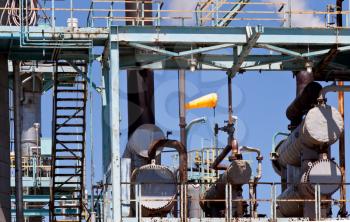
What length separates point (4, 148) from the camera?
159 feet

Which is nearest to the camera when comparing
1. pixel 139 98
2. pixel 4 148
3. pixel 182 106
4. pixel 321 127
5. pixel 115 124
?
pixel 115 124

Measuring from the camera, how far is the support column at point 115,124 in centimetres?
4281

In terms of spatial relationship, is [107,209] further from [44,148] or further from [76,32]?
[44,148]

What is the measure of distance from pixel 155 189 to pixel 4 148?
5.98 meters

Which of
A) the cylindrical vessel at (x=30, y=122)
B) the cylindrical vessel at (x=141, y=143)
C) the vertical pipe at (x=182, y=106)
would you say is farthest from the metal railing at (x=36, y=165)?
the cylindrical vessel at (x=141, y=143)

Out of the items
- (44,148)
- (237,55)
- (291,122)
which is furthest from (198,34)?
(44,148)

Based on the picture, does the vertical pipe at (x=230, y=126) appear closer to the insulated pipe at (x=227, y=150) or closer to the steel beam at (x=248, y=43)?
the insulated pipe at (x=227, y=150)

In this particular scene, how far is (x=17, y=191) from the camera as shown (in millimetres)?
50188

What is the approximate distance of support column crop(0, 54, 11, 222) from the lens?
4797 cm

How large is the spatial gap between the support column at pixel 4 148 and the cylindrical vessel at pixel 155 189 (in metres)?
4.83

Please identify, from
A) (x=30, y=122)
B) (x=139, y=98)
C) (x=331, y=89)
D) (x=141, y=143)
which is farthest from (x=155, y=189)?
(x=30, y=122)

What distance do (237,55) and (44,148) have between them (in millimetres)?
22829

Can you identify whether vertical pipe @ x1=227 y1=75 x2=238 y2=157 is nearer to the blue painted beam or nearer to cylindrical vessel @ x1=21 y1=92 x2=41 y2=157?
the blue painted beam

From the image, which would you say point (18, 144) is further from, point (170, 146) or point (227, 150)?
point (227, 150)
